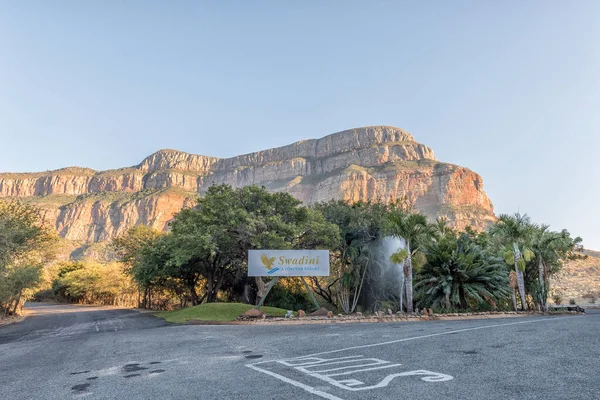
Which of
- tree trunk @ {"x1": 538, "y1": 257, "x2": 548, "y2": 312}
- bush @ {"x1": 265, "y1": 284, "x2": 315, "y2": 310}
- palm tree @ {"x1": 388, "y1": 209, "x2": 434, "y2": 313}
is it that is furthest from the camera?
bush @ {"x1": 265, "y1": 284, "x2": 315, "y2": 310}

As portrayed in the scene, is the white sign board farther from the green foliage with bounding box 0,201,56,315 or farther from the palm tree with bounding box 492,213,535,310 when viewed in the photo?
the green foliage with bounding box 0,201,56,315

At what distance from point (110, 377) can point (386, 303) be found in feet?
61.7

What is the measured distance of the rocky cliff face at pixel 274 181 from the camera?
128750mm

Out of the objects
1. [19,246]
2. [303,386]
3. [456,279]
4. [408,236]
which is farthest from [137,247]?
[303,386]

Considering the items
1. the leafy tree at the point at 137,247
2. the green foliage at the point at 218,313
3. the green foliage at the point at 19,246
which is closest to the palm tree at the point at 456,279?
the green foliage at the point at 218,313

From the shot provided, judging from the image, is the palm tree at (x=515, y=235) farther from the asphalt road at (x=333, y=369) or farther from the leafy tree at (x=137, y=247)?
the leafy tree at (x=137, y=247)

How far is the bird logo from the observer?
20219 mm

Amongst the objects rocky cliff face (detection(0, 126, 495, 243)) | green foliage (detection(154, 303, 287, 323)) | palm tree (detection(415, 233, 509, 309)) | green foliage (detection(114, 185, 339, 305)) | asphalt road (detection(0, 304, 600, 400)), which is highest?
rocky cliff face (detection(0, 126, 495, 243))

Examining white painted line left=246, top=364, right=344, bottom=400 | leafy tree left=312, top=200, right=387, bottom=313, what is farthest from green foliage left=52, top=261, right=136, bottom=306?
white painted line left=246, top=364, right=344, bottom=400

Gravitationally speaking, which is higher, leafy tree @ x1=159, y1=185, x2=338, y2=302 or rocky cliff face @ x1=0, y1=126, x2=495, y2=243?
rocky cliff face @ x1=0, y1=126, x2=495, y2=243

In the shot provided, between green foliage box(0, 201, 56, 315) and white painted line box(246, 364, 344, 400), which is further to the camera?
green foliage box(0, 201, 56, 315)

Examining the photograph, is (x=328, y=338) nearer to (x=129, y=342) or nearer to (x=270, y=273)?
(x=129, y=342)

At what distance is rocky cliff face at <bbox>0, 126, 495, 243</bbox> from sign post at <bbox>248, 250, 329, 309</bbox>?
95769mm

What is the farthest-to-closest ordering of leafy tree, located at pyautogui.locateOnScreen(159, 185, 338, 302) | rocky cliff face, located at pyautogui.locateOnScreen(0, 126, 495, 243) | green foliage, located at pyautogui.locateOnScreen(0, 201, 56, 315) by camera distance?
rocky cliff face, located at pyautogui.locateOnScreen(0, 126, 495, 243), leafy tree, located at pyautogui.locateOnScreen(159, 185, 338, 302), green foliage, located at pyautogui.locateOnScreen(0, 201, 56, 315)
